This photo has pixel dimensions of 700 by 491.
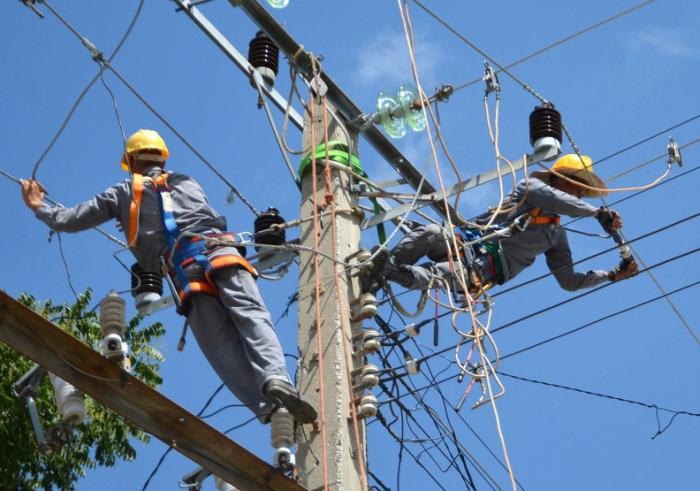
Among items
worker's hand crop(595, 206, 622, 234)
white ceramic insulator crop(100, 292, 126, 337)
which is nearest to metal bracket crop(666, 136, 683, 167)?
worker's hand crop(595, 206, 622, 234)

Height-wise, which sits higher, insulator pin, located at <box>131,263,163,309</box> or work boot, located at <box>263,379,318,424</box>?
insulator pin, located at <box>131,263,163,309</box>

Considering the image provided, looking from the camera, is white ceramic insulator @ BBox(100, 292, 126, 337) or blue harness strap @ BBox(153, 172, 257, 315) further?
blue harness strap @ BBox(153, 172, 257, 315)

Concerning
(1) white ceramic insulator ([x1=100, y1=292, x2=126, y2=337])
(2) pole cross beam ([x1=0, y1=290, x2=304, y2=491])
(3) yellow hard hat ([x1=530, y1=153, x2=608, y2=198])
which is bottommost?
(2) pole cross beam ([x1=0, y1=290, x2=304, y2=491])

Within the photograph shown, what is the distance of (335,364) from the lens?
7535 millimetres

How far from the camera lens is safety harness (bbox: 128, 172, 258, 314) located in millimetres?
7234

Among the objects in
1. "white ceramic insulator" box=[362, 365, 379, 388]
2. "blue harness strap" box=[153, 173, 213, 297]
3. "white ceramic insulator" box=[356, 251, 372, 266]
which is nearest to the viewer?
"blue harness strap" box=[153, 173, 213, 297]

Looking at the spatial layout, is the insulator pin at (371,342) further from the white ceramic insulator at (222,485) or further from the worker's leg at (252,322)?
the white ceramic insulator at (222,485)

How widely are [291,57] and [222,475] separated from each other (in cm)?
328

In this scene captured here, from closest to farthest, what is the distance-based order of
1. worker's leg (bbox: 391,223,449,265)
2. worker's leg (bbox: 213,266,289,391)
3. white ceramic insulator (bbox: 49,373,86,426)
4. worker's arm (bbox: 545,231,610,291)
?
white ceramic insulator (bbox: 49,373,86,426) < worker's leg (bbox: 213,266,289,391) < worker's leg (bbox: 391,223,449,265) < worker's arm (bbox: 545,231,610,291)

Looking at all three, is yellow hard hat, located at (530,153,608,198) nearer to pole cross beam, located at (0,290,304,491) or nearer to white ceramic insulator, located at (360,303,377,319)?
white ceramic insulator, located at (360,303,377,319)

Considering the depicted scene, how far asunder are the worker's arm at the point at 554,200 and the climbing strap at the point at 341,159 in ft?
3.66

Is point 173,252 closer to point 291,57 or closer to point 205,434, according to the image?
point 205,434

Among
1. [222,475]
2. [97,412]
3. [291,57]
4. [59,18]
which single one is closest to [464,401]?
[222,475]

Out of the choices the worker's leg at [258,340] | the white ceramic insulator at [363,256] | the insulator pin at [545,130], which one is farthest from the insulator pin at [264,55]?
the worker's leg at [258,340]
